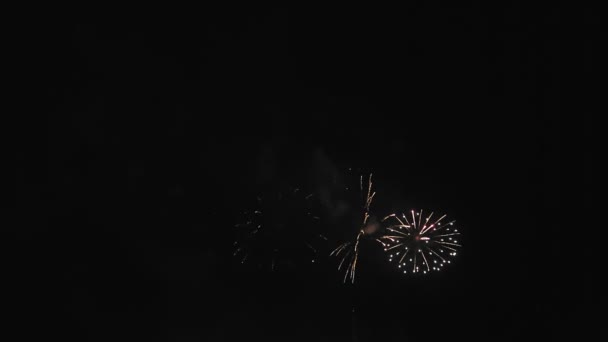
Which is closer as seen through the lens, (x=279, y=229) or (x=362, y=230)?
(x=279, y=229)

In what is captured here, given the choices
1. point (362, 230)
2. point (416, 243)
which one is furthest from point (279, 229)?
point (416, 243)

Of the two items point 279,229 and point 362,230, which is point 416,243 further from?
point 279,229

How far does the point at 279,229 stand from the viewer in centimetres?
666

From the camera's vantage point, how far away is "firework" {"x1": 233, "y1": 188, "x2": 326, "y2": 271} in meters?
6.70

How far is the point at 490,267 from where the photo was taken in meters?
7.97

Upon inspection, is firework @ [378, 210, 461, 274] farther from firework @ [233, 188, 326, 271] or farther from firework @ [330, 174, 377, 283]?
firework @ [233, 188, 326, 271]

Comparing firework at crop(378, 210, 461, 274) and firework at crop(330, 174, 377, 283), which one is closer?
firework at crop(378, 210, 461, 274)

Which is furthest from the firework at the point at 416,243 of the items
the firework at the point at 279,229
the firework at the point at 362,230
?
the firework at the point at 279,229

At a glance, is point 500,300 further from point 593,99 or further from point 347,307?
point 593,99

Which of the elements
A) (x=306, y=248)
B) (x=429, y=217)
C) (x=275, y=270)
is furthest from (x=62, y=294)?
(x=429, y=217)

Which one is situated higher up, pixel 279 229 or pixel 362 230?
pixel 362 230

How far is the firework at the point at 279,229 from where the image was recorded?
6703mm

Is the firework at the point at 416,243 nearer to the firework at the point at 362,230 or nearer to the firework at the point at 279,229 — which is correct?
the firework at the point at 362,230

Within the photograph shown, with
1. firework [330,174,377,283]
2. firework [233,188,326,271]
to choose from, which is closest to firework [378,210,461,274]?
firework [330,174,377,283]
